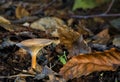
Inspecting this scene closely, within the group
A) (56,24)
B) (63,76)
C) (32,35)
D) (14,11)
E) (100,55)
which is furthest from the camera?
(14,11)

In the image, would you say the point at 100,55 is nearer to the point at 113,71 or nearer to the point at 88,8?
the point at 113,71

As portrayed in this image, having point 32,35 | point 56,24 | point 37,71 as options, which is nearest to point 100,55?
point 37,71

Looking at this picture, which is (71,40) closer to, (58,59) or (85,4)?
(58,59)

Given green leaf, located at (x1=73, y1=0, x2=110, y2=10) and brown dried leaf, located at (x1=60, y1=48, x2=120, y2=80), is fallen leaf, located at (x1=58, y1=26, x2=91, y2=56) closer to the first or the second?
brown dried leaf, located at (x1=60, y1=48, x2=120, y2=80)

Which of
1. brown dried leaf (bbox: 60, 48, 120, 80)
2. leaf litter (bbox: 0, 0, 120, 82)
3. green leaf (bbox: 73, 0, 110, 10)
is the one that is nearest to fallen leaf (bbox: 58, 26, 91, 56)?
leaf litter (bbox: 0, 0, 120, 82)

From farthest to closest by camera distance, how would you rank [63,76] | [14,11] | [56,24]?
[14,11]
[56,24]
[63,76]

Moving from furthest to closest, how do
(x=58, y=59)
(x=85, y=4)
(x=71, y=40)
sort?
(x=85, y=4)
(x=71, y=40)
(x=58, y=59)

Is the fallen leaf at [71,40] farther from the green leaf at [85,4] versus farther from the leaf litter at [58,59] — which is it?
the green leaf at [85,4]

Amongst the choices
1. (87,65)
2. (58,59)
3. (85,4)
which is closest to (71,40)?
(58,59)

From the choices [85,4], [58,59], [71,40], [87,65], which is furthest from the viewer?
[85,4]
